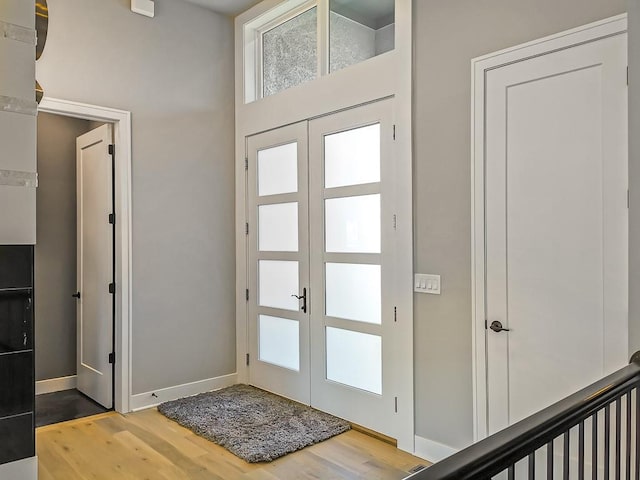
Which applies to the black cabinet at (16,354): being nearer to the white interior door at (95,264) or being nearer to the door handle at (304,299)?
the white interior door at (95,264)

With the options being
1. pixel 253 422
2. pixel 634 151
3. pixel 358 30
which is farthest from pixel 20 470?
pixel 358 30

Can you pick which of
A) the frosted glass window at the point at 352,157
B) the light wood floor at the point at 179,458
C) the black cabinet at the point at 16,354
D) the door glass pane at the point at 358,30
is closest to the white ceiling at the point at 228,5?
the door glass pane at the point at 358,30

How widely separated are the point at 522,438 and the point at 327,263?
2.83 m

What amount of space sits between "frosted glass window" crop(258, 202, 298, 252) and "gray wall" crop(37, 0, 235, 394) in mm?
377

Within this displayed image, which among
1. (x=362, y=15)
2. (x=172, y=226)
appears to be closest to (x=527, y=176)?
(x=362, y=15)

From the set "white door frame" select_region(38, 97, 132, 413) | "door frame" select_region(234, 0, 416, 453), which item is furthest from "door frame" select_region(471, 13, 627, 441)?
"white door frame" select_region(38, 97, 132, 413)

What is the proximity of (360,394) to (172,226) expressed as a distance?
2.07 metres

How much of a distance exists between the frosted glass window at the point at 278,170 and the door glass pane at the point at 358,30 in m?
0.77

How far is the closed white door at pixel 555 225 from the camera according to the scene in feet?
7.55

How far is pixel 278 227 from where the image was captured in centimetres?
425

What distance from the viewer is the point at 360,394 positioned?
3541mm

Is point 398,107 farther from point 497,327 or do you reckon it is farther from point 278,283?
point 278,283

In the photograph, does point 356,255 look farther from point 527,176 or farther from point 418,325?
point 527,176

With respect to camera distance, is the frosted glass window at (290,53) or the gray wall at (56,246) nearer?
the frosted glass window at (290,53)
